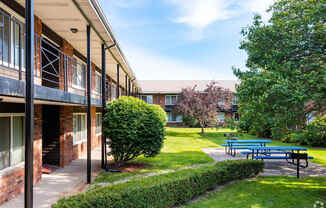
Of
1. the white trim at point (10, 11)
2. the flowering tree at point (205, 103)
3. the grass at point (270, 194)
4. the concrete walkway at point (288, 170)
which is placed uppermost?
the white trim at point (10, 11)

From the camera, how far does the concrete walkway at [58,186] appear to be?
590 cm

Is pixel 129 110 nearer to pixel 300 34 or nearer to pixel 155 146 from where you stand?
pixel 155 146

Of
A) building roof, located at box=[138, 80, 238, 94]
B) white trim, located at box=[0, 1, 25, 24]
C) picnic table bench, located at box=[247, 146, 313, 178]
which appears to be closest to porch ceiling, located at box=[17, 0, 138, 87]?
white trim, located at box=[0, 1, 25, 24]

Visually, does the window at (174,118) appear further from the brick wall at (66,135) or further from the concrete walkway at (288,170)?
the brick wall at (66,135)

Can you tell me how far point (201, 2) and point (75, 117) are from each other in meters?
8.26

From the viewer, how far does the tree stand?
5.96 m

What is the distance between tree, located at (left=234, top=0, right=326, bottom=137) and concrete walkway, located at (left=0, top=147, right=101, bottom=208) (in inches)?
220

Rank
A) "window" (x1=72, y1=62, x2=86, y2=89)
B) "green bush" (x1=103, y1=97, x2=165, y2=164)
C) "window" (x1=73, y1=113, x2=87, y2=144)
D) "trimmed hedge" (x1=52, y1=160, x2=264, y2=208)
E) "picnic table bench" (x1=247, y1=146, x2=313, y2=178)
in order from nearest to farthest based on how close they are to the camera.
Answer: "trimmed hedge" (x1=52, y1=160, x2=264, y2=208) → "green bush" (x1=103, y1=97, x2=165, y2=164) → "picnic table bench" (x1=247, y1=146, x2=313, y2=178) → "window" (x1=72, y1=62, x2=86, y2=89) → "window" (x1=73, y1=113, x2=87, y2=144)

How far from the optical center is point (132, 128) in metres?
8.70

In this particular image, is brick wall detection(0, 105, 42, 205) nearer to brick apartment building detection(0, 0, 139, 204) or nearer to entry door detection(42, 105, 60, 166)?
brick apartment building detection(0, 0, 139, 204)

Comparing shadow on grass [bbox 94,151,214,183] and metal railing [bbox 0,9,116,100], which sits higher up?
metal railing [bbox 0,9,116,100]

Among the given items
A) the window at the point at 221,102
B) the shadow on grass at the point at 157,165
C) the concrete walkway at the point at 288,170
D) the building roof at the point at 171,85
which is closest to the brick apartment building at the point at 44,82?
the shadow on grass at the point at 157,165

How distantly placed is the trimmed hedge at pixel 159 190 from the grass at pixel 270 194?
318 mm

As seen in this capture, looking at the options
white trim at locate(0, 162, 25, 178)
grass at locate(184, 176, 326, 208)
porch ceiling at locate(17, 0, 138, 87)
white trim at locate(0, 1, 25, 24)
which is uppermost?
porch ceiling at locate(17, 0, 138, 87)
